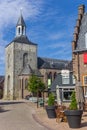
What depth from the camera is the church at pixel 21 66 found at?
9381 centimetres

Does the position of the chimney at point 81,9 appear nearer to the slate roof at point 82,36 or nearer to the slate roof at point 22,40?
Answer: the slate roof at point 82,36

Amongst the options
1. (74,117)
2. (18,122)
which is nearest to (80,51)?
(18,122)

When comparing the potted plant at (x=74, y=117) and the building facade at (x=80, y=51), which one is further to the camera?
the building facade at (x=80, y=51)

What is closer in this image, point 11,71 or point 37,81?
point 37,81

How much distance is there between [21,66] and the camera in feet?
318

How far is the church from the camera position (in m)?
93.8

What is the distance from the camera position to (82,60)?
1292 inches

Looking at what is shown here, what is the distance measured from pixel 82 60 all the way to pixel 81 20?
6.44 meters

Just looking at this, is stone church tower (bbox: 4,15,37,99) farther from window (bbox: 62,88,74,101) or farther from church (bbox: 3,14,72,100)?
window (bbox: 62,88,74,101)

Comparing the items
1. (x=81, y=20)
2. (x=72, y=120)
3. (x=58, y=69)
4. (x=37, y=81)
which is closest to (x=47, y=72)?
(x=58, y=69)

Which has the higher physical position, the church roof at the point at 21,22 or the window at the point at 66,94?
the church roof at the point at 21,22

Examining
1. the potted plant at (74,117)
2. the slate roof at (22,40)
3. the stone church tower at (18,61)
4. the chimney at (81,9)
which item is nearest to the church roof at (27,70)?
the stone church tower at (18,61)

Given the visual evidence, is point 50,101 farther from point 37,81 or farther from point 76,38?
point 37,81

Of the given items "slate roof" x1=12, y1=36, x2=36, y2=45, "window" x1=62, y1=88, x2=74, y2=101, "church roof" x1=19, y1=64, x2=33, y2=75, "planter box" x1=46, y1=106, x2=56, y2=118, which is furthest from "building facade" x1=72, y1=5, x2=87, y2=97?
"slate roof" x1=12, y1=36, x2=36, y2=45
